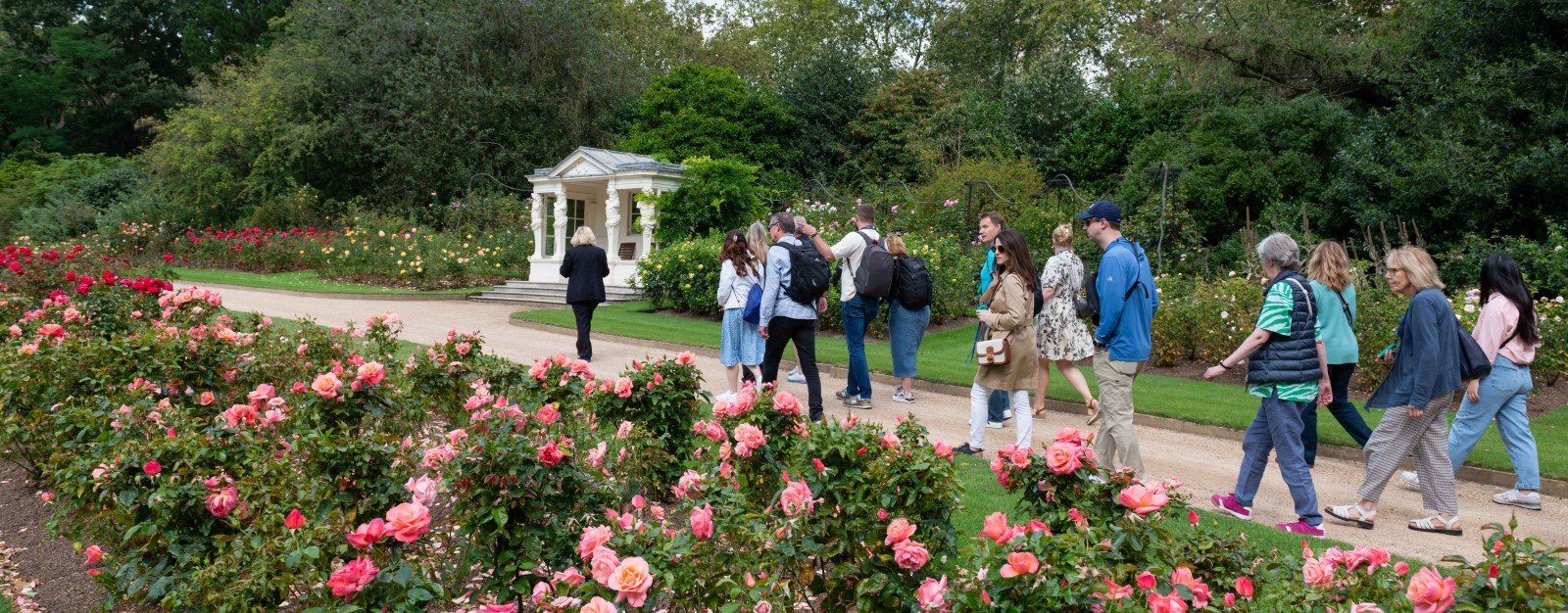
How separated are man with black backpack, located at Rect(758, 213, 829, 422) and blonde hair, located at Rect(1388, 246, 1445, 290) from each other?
3693 mm

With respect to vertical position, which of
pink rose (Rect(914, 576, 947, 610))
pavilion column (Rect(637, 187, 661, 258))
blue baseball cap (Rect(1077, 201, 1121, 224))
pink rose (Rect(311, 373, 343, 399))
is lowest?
pink rose (Rect(914, 576, 947, 610))

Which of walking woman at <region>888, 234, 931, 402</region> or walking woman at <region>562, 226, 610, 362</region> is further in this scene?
walking woman at <region>562, 226, 610, 362</region>

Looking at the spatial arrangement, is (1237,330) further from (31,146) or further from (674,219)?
(31,146)

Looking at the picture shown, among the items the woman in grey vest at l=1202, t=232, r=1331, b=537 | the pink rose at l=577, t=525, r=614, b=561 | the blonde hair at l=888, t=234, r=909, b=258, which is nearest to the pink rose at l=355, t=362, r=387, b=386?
the pink rose at l=577, t=525, r=614, b=561

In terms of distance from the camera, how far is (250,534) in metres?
3.43

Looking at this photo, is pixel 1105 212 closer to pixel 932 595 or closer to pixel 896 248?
pixel 896 248

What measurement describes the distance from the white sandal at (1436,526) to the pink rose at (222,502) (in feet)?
18.5

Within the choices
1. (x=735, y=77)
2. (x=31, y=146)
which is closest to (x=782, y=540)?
(x=735, y=77)

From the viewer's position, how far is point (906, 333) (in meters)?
8.30

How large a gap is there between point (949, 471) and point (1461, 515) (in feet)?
13.6

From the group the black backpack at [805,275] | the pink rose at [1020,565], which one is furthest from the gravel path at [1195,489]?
the pink rose at [1020,565]

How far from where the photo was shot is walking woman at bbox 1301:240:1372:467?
19.9 feet

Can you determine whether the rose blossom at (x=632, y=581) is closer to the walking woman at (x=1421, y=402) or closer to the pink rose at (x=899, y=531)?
the pink rose at (x=899, y=531)

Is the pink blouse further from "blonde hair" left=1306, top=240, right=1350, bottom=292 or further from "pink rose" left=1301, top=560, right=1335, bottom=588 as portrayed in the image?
"pink rose" left=1301, top=560, right=1335, bottom=588
